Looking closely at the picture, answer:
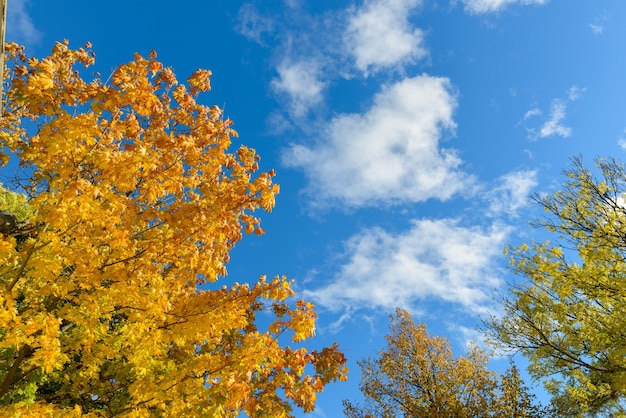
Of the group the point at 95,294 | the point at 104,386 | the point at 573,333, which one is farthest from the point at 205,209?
the point at 573,333

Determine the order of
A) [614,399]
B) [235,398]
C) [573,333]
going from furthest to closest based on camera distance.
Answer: [614,399]
[573,333]
[235,398]

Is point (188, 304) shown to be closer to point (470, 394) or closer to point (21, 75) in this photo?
point (21, 75)

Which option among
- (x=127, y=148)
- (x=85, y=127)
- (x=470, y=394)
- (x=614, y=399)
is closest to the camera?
(x=85, y=127)

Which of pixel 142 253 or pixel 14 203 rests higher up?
pixel 14 203

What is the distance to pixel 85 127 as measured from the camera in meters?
5.09

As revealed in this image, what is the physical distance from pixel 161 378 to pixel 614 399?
42.8 ft

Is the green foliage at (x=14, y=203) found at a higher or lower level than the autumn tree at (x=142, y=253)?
higher

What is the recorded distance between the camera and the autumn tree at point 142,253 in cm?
545

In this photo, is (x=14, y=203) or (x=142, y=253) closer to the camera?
(x=142, y=253)

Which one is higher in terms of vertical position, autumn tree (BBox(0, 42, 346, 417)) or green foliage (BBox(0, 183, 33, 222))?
green foliage (BBox(0, 183, 33, 222))

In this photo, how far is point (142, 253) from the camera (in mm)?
6574

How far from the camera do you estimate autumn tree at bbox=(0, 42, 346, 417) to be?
17.9 feet

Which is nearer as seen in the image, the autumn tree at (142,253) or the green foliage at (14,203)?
the autumn tree at (142,253)

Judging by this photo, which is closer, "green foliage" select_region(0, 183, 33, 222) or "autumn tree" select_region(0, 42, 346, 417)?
"autumn tree" select_region(0, 42, 346, 417)
